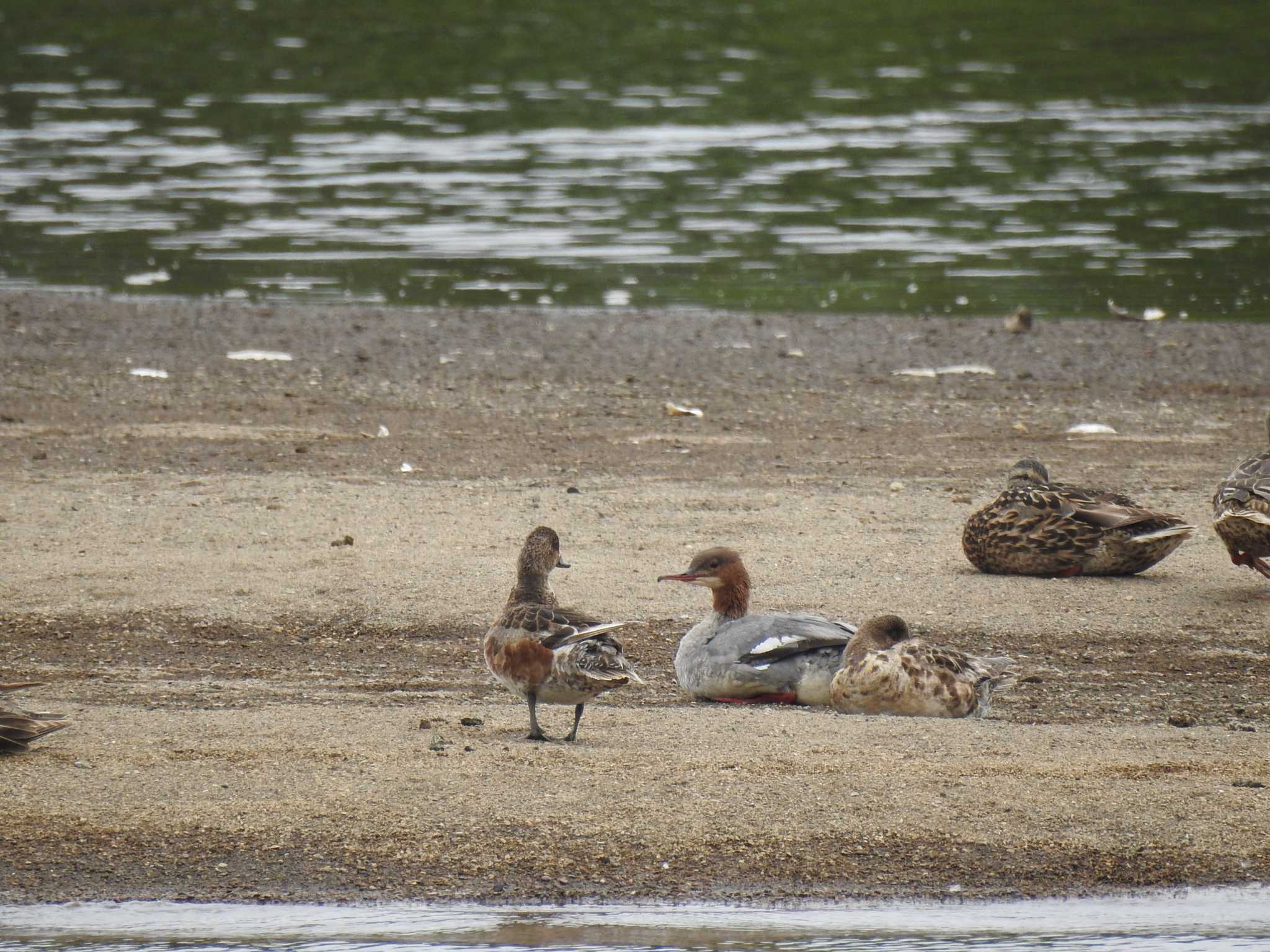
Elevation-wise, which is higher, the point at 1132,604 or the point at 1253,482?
the point at 1253,482

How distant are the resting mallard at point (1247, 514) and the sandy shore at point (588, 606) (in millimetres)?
273

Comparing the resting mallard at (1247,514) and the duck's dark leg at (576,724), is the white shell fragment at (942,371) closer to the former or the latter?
the resting mallard at (1247,514)

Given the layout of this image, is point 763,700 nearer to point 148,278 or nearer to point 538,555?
point 538,555

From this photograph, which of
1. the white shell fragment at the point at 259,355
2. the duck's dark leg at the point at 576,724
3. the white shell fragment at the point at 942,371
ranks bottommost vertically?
the white shell fragment at the point at 259,355

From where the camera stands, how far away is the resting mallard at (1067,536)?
9.84m

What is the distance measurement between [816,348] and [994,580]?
295 inches

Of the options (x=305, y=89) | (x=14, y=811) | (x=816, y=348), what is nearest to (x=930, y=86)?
(x=305, y=89)

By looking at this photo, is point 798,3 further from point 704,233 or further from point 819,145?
point 704,233

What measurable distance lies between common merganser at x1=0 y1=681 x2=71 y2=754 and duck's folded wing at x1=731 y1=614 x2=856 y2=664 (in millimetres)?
2693

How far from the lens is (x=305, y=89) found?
37.5 meters

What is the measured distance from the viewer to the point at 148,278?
20812mm

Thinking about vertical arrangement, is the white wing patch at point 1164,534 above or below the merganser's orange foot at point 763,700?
above

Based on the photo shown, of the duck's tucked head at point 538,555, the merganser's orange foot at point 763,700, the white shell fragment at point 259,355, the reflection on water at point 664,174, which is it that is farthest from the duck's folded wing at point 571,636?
the reflection on water at point 664,174

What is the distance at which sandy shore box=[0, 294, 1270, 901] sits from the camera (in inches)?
241
